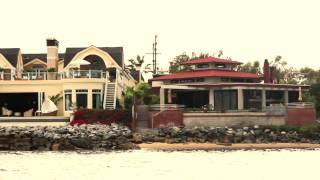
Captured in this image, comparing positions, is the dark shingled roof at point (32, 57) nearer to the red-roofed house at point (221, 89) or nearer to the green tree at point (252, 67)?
the red-roofed house at point (221, 89)

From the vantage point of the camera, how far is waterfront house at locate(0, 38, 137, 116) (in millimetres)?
57969

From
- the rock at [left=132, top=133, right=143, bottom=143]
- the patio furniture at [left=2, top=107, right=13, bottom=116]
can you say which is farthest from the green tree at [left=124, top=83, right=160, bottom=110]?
the patio furniture at [left=2, top=107, right=13, bottom=116]

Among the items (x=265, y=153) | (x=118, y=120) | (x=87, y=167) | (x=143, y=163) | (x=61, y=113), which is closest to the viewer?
(x=87, y=167)

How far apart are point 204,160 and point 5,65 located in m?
26.9

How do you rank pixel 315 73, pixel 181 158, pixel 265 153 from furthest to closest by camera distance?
1. pixel 315 73
2. pixel 265 153
3. pixel 181 158

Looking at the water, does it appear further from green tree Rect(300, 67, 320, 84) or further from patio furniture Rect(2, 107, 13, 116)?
green tree Rect(300, 67, 320, 84)

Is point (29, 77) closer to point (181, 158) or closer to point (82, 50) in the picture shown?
point (82, 50)

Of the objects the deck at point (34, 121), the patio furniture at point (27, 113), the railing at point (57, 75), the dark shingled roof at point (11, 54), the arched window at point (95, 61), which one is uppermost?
the dark shingled roof at point (11, 54)

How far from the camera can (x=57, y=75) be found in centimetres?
5981

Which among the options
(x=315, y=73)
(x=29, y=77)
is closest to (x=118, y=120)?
(x=29, y=77)

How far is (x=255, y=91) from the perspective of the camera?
207ft

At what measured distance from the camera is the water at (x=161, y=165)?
34.7 meters

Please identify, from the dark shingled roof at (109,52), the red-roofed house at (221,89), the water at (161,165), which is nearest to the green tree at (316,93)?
the red-roofed house at (221,89)

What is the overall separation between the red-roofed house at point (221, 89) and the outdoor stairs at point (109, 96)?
4.27m
